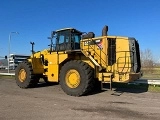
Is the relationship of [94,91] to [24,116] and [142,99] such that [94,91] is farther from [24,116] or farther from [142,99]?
[24,116]

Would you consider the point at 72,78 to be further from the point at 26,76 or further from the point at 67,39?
the point at 26,76

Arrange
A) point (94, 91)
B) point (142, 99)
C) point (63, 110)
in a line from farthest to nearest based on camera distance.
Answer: point (94, 91)
point (142, 99)
point (63, 110)

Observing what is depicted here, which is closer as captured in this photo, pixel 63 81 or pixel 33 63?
pixel 63 81

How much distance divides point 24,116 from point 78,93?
4.68 meters

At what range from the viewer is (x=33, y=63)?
15789mm

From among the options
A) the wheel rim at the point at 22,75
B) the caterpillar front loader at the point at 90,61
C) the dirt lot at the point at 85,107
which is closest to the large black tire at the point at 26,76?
the wheel rim at the point at 22,75

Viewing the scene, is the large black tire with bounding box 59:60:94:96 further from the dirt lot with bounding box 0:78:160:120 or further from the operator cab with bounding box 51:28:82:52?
the operator cab with bounding box 51:28:82:52

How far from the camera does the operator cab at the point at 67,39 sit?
1455cm

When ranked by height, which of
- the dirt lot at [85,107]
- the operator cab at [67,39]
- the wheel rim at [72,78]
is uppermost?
the operator cab at [67,39]

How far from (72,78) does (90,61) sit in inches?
47.8

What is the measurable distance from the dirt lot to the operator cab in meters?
2.93

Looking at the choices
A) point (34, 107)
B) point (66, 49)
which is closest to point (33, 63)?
point (66, 49)

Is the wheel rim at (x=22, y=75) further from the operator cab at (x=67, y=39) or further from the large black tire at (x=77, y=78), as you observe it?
the large black tire at (x=77, y=78)

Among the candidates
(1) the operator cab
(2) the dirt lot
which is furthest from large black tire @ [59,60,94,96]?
(1) the operator cab
